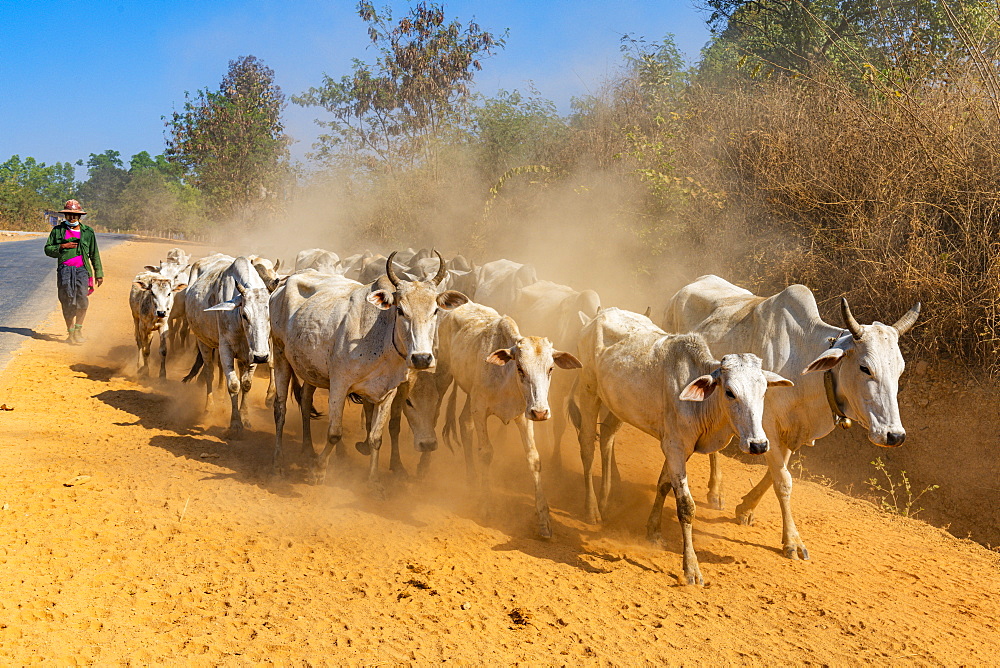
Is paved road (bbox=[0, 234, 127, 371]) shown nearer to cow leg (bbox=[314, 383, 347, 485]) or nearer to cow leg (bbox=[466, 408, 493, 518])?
cow leg (bbox=[314, 383, 347, 485])

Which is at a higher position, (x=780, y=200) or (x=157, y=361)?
(x=780, y=200)

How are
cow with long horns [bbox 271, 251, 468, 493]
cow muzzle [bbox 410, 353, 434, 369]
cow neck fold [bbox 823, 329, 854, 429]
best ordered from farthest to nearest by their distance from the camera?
cow with long horns [bbox 271, 251, 468, 493] → cow muzzle [bbox 410, 353, 434, 369] → cow neck fold [bbox 823, 329, 854, 429]

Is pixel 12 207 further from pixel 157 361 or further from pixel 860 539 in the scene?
pixel 860 539

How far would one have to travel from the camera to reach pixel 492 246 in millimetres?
19062

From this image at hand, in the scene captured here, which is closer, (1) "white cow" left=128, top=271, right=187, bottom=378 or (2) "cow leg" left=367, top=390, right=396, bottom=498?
(2) "cow leg" left=367, top=390, right=396, bottom=498

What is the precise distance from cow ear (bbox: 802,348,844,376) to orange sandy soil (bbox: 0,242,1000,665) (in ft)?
5.15

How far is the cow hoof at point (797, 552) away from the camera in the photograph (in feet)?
20.0

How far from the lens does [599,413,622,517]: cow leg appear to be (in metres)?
6.98

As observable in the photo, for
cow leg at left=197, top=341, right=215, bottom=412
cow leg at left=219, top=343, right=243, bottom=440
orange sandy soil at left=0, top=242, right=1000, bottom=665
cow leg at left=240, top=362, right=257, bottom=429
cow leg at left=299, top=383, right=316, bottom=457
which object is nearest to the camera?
orange sandy soil at left=0, top=242, right=1000, bottom=665

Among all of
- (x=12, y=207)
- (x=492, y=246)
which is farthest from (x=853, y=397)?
(x=12, y=207)

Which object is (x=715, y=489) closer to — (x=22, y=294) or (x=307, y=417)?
(x=307, y=417)

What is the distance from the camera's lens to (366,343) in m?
6.83

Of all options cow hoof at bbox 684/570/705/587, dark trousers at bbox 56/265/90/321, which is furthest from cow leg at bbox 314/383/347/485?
dark trousers at bbox 56/265/90/321

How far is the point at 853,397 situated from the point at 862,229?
14.6ft
